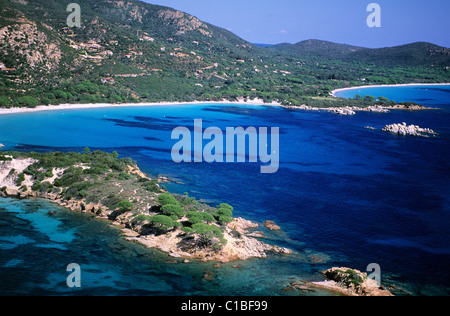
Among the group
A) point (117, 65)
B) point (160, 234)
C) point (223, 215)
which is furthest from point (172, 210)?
point (117, 65)

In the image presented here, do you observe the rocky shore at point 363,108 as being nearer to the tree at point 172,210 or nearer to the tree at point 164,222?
the tree at point 172,210

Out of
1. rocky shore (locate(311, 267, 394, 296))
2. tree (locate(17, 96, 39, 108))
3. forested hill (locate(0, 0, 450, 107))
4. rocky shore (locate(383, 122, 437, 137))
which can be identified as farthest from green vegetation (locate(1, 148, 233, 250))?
rocky shore (locate(383, 122, 437, 137))

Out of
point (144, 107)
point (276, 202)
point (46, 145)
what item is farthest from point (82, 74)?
point (276, 202)

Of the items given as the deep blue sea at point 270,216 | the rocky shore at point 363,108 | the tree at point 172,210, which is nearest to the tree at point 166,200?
the tree at point 172,210

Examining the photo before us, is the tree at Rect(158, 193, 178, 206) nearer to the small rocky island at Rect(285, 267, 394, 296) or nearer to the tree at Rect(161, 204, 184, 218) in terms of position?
the tree at Rect(161, 204, 184, 218)

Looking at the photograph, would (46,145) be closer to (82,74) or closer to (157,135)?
(157,135)

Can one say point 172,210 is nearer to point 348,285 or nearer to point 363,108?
point 348,285

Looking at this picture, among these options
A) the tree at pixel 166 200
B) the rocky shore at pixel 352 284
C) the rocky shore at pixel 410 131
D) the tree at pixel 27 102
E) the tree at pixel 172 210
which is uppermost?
the tree at pixel 27 102
